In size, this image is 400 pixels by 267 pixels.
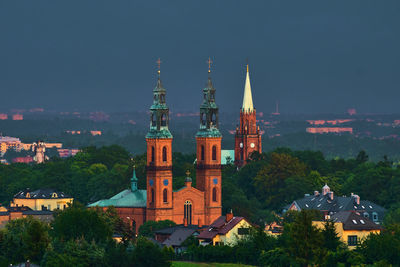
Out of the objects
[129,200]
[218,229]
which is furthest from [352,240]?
[129,200]

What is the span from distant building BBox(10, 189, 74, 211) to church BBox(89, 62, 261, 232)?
75.3 ft

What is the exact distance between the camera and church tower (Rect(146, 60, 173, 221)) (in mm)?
133250

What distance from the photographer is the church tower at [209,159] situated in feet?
447

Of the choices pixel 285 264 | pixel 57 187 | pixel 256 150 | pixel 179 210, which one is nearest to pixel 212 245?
pixel 285 264

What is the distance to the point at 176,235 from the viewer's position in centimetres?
12138

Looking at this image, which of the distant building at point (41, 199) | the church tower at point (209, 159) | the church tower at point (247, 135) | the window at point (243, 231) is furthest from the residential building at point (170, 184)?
the church tower at point (247, 135)

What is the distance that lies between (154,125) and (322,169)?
37009 mm

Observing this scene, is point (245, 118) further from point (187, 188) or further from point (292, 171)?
point (187, 188)

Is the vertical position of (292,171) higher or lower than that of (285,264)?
higher

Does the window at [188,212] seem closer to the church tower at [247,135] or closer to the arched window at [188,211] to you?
the arched window at [188,211]

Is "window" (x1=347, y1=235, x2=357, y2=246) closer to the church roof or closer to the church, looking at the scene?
the church

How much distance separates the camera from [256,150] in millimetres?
189375

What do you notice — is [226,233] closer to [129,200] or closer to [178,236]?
[178,236]

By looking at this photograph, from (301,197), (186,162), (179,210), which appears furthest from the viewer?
(186,162)
